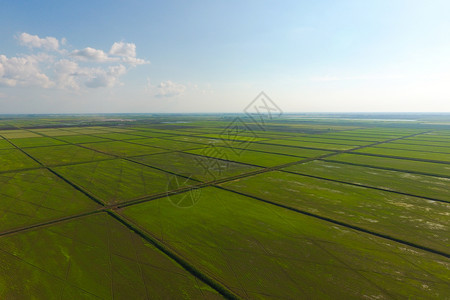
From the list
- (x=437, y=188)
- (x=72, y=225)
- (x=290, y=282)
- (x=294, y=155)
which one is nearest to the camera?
(x=290, y=282)

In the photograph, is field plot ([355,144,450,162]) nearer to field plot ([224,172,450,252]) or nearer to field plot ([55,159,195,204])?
field plot ([224,172,450,252])

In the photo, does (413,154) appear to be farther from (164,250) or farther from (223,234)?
(164,250)

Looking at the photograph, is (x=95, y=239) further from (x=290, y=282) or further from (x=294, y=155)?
(x=294, y=155)

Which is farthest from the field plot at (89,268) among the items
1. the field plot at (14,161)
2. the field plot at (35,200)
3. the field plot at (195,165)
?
the field plot at (14,161)

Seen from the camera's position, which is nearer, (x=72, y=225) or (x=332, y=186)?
(x=72, y=225)

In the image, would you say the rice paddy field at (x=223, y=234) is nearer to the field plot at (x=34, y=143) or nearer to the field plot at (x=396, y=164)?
the field plot at (x=396, y=164)

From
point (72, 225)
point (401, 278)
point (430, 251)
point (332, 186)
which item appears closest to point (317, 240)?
point (401, 278)

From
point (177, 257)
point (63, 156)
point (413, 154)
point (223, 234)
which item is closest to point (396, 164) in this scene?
point (413, 154)
